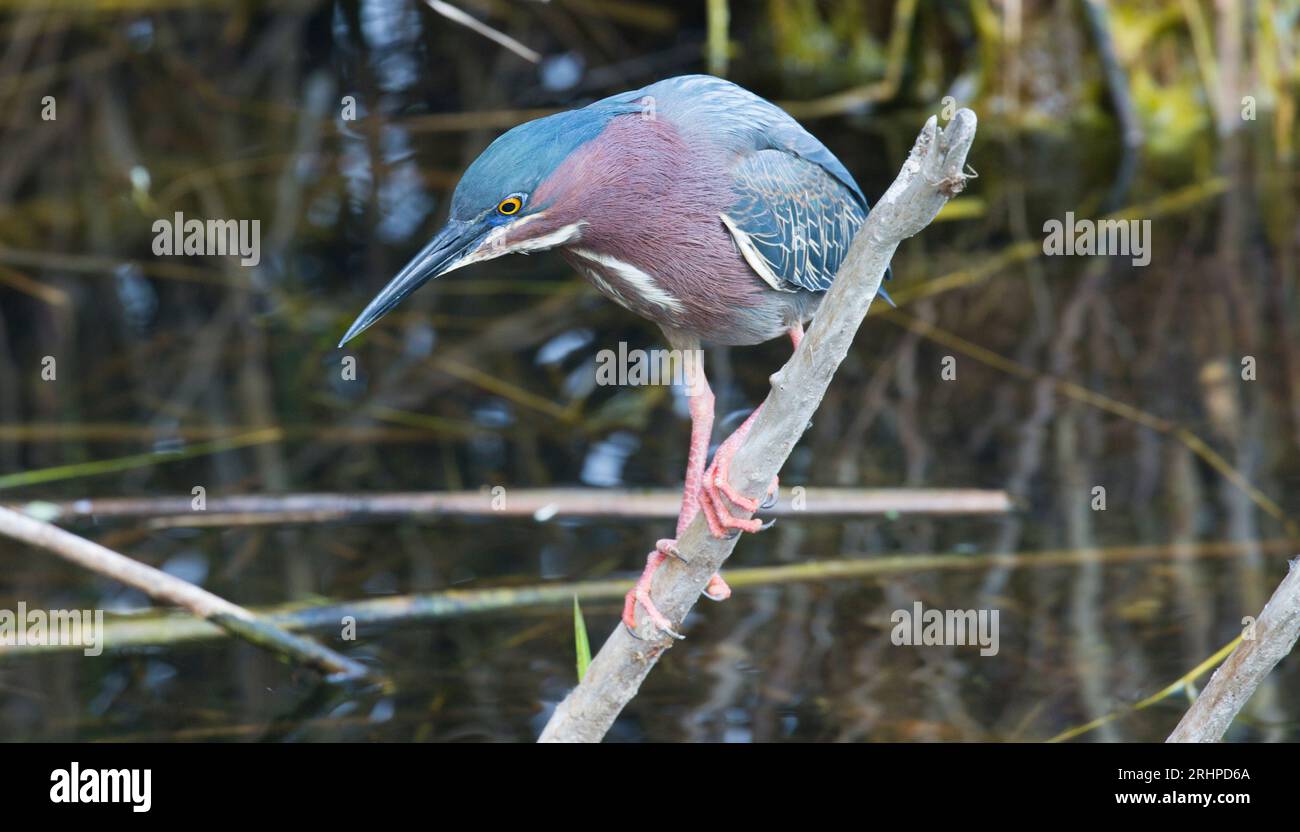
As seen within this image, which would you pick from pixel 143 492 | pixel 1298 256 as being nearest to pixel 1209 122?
pixel 1298 256

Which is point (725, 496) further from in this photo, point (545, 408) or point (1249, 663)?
point (545, 408)

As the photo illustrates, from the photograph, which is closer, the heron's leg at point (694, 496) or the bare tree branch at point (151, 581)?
the heron's leg at point (694, 496)

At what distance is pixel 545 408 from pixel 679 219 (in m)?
3.07

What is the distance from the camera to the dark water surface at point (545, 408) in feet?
14.4

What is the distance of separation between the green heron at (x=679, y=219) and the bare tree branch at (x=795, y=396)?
6cm

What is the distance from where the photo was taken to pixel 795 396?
2703 mm

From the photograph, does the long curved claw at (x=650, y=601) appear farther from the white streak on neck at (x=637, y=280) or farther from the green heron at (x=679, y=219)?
the white streak on neck at (x=637, y=280)

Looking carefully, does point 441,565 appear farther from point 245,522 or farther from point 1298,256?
point 1298,256

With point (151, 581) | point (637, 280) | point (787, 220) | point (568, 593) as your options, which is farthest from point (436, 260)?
point (568, 593)

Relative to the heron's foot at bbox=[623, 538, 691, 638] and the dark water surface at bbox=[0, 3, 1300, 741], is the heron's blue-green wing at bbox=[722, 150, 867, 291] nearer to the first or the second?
the heron's foot at bbox=[623, 538, 691, 638]

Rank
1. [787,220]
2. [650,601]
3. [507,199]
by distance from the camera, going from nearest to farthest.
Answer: [507,199] → [650,601] → [787,220]

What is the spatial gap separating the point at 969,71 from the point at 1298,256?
260 centimetres

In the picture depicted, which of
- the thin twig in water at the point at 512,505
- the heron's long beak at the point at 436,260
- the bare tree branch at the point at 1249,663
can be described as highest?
the heron's long beak at the point at 436,260

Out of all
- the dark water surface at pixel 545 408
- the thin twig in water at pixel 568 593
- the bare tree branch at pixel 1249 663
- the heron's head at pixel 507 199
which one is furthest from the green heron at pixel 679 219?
the dark water surface at pixel 545 408
